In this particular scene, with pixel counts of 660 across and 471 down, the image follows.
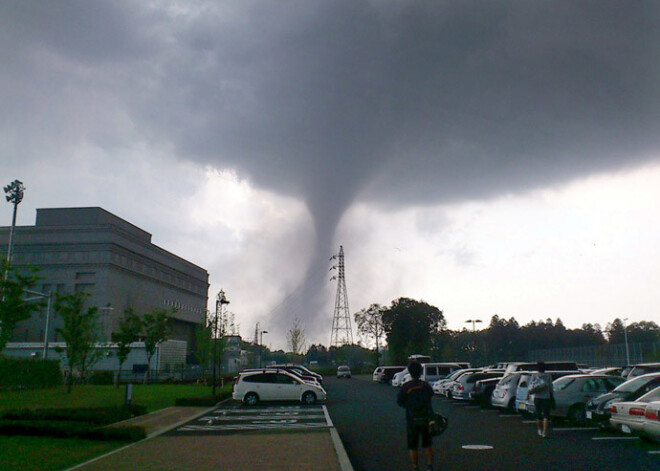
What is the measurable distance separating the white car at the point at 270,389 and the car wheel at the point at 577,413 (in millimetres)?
14028

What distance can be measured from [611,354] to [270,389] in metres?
32.6

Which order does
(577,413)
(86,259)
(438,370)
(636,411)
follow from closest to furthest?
(636,411) < (577,413) < (438,370) < (86,259)

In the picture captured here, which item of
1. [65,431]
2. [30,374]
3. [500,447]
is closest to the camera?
[500,447]

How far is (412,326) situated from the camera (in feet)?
305

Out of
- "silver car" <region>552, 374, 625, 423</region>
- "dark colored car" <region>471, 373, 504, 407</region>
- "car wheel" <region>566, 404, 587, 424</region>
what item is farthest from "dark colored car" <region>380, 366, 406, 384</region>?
"car wheel" <region>566, 404, 587, 424</region>

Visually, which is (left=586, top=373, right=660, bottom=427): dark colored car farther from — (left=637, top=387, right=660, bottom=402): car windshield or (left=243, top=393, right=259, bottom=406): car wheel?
(left=243, top=393, right=259, bottom=406): car wheel

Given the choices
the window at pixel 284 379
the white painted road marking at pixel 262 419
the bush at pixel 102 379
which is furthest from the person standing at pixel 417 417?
the bush at pixel 102 379

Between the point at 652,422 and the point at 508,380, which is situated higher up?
the point at 508,380

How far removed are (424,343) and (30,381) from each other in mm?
59401

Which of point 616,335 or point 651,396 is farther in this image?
point 616,335

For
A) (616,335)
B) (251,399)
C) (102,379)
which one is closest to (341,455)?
(251,399)

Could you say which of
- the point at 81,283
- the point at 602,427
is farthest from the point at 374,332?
the point at 602,427

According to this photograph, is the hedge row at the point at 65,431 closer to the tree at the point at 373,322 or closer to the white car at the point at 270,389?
the white car at the point at 270,389

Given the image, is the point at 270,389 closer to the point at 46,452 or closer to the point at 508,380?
the point at 508,380
